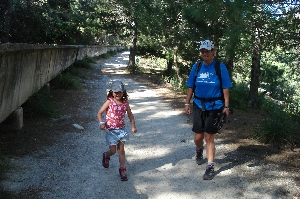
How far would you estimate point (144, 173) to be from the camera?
4.51 meters

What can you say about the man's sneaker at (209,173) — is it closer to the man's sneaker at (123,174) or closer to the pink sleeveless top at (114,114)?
the man's sneaker at (123,174)

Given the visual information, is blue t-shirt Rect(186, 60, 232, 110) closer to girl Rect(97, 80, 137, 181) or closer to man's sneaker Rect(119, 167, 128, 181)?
girl Rect(97, 80, 137, 181)

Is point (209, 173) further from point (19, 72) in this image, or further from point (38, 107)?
point (38, 107)

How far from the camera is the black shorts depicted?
4.34 meters

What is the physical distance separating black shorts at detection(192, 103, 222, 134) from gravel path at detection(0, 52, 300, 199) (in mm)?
656

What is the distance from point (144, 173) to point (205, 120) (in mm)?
1134

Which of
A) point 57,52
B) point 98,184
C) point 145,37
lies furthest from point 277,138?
point 145,37

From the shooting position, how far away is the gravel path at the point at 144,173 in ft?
12.7

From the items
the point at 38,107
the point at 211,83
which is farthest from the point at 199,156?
the point at 38,107

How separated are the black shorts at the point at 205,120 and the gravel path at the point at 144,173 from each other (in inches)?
25.8

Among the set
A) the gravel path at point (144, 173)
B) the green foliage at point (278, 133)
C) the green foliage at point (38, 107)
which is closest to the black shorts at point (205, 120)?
the gravel path at point (144, 173)

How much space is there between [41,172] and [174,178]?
1.77 metres

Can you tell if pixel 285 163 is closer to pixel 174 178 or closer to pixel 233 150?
pixel 233 150

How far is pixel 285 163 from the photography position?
5039 mm
